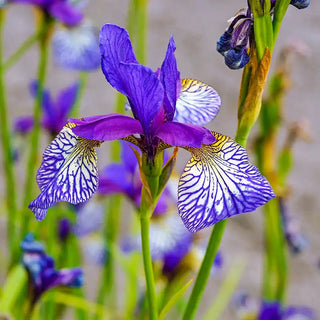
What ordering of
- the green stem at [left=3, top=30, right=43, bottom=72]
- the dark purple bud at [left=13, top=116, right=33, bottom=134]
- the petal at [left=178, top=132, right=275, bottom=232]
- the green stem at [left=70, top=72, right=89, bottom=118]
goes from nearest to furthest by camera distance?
the petal at [left=178, top=132, right=275, bottom=232], the green stem at [left=3, top=30, right=43, bottom=72], the green stem at [left=70, top=72, right=89, bottom=118], the dark purple bud at [left=13, top=116, right=33, bottom=134]

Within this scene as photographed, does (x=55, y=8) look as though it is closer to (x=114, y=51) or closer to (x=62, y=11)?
(x=62, y=11)

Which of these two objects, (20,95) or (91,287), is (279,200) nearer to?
(91,287)

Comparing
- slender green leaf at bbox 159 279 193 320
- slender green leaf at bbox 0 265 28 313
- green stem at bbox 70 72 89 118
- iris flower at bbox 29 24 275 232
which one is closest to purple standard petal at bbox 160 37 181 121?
iris flower at bbox 29 24 275 232

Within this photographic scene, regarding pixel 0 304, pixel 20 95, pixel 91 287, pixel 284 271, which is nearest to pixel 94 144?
pixel 0 304

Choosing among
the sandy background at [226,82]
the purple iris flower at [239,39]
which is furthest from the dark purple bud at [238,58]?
the sandy background at [226,82]

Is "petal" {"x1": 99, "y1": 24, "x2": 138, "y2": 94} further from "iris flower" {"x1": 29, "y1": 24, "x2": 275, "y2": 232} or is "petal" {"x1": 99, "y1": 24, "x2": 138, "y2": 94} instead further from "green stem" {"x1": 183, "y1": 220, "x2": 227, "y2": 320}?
"green stem" {"x1": 183, "y1": 220, "x2": 227, "y2": 320}

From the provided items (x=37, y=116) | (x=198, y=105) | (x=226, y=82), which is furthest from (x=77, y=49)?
(x=226, y=82)
